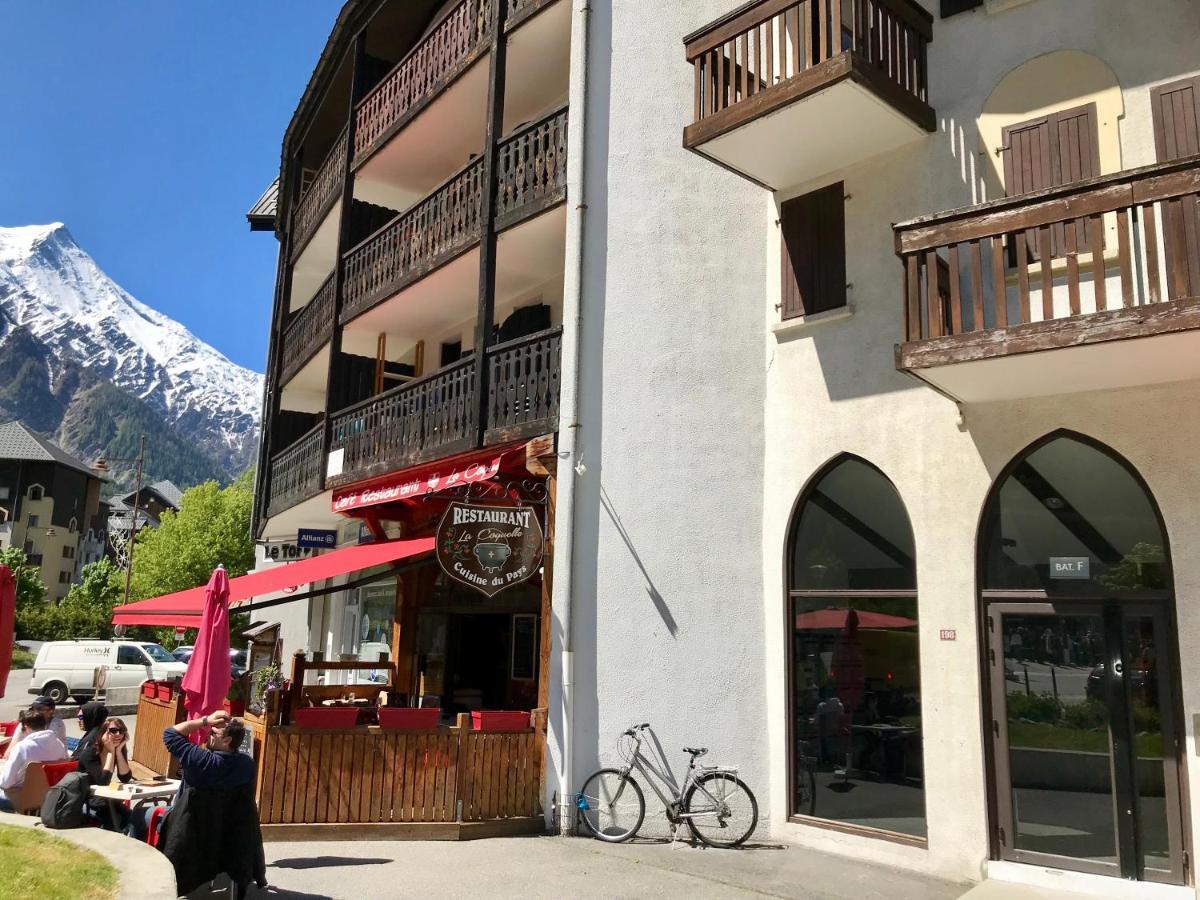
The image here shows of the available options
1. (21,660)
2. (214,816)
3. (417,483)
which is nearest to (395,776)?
(214,816)

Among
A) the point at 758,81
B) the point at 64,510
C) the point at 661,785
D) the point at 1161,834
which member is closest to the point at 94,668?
the point at 661,785

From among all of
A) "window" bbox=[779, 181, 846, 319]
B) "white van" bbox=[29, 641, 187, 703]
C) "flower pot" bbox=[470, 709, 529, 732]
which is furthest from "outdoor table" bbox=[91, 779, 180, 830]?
"white van" bbox=[29, 641, 187, 703]

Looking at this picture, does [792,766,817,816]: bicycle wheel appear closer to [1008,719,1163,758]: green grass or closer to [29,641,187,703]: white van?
[1008,719,1163,758]: green grass

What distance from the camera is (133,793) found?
26.8ft

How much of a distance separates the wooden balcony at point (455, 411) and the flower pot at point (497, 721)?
322 cm

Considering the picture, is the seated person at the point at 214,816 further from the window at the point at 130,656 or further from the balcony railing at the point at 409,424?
the window at the point at 130,656

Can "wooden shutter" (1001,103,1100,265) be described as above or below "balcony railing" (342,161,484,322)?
below

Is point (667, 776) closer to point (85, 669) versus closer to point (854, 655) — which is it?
point (854, 655)

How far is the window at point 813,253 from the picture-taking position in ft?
36.8

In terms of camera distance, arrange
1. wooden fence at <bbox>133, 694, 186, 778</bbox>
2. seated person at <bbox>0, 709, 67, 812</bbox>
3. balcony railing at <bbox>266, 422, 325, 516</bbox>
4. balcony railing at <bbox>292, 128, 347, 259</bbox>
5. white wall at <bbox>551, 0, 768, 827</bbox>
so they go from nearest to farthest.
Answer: seated person at <bbox>0, 709, 67, 812</bbox>
white wall at <bbox>551, 0, 768, 827</bbox>
wooden fence at <bbox>133, 694, 186, 778</bbox>
balcony railing at <bbox>266, 422, 325, 516</bbox>
balcony railing at <bbox>292, 128, 347, 259</bbox>

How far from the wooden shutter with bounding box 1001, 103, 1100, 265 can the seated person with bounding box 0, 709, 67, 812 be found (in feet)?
34.0

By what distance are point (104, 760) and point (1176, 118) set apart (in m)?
11.2

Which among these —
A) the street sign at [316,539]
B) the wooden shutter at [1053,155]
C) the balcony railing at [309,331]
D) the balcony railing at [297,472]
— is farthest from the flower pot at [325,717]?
the street sign at [316,539]

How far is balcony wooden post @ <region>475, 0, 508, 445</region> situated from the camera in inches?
497
